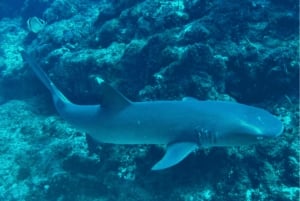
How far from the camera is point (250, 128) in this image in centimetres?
269

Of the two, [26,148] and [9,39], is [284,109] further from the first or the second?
[9,39]

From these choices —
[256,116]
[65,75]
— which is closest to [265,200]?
[256,116]

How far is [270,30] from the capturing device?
5738 mm

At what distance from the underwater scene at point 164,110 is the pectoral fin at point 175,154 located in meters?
0.01

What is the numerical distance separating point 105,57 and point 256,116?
3966 mm

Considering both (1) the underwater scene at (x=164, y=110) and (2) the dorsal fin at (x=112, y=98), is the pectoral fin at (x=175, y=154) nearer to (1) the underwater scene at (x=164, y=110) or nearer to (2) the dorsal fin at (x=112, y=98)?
(1) the underwater scene at (x=164, y=110)

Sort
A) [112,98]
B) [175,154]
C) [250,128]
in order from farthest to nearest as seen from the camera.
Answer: [112,98]
[175,154]
[250,128]

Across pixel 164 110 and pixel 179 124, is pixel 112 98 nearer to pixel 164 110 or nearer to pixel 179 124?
pixel 164 110

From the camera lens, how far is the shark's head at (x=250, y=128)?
8.60ft

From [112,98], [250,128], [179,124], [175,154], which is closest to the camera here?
[250,128]

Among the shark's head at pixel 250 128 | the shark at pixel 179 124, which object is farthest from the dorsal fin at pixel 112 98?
the shark's head at pixel 250 128

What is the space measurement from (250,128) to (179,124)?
2.28ft

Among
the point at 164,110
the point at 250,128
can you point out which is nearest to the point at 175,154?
the point at 164,110

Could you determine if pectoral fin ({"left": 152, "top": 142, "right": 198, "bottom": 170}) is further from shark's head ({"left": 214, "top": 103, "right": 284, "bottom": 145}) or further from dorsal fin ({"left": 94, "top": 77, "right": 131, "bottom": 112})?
dorsal fin ({"left": 94, "top": 77, "right": 131, "bottom": 112})
